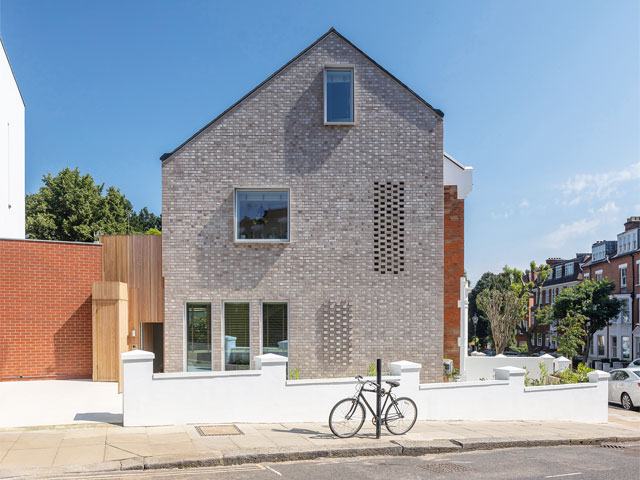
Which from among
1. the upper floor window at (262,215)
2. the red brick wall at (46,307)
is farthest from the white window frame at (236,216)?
the red brick wall at (46,307)

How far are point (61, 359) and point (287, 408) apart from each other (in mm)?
7869

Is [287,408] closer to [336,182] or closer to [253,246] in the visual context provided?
[253,246]

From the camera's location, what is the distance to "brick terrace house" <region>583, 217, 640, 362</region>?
4412 centimetres

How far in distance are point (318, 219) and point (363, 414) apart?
5.82 m

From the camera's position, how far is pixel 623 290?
46.1 metres

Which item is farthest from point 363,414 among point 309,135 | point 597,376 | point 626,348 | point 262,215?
point 626,348

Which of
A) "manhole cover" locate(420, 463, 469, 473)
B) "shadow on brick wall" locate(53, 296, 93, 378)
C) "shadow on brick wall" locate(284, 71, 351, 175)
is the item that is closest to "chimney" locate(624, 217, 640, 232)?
"shadow on brick wall" locate(284, 71, 351, 175)

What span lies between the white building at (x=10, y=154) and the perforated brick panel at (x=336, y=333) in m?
15.1

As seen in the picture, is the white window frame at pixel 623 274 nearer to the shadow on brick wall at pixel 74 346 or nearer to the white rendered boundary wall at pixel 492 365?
the white rendered boundary wall at pixel 492 365

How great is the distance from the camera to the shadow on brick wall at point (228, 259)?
48.1ft

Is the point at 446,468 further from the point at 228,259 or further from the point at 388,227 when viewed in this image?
the point at 228,259

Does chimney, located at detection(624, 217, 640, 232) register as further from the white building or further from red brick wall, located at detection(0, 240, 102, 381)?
the white building

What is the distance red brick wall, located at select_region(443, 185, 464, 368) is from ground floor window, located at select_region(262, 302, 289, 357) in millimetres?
4845

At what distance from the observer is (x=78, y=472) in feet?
25.9
